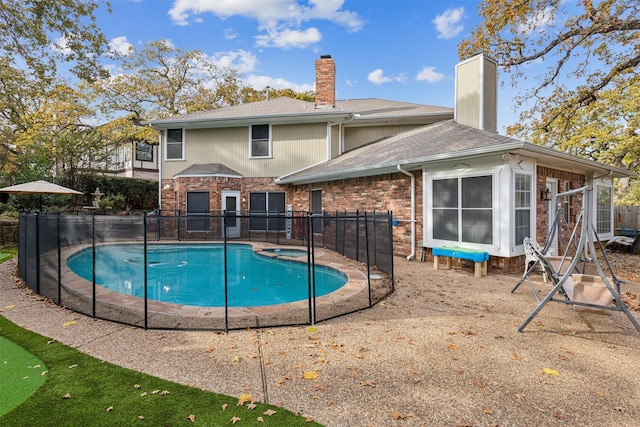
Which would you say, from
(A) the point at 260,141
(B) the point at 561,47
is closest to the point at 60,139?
(A) the point at 260,141

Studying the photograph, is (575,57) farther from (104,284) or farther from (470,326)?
(104,284)

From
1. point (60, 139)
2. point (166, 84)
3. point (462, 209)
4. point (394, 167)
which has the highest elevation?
point (166, 84)

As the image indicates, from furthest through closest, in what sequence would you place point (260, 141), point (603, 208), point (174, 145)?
point (174, 145) → point (260, 141) → point (603, 208)

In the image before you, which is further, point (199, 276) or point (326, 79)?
point (326, 79)

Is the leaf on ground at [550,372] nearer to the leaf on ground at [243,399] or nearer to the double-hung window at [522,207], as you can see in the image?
the leaf on ground at [243,399]

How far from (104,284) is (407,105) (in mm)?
15803

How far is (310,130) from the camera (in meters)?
15.4

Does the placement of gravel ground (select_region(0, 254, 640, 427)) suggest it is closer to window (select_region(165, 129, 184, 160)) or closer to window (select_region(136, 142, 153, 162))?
window (select_region(165, 129, 184, 160))

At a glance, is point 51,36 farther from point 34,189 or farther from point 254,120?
point 254,120

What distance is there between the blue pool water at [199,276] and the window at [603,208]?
31.8 ft

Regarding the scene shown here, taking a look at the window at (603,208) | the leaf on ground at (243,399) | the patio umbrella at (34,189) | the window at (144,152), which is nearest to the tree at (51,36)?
the patio umbrella at (34,189)

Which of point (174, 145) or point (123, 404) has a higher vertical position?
point (174, 145)

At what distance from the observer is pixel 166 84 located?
26.6 metres

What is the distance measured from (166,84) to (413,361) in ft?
95.6
